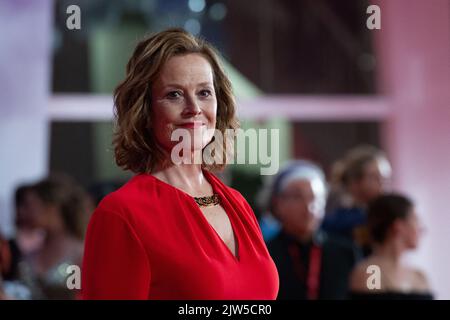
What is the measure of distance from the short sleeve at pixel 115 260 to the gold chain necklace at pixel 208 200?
13 cm

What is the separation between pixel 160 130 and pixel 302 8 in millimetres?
3892

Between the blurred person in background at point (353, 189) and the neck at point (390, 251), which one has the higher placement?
the blurred person in background at point (353, 189)

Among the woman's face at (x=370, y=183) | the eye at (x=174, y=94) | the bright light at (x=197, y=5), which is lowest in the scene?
the woman's face at (x=370, y=183)

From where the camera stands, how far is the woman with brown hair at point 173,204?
3.73 ft

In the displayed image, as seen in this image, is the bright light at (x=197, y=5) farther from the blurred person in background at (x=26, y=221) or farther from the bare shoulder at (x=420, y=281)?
the bare shoulder at (x=420, y=281)

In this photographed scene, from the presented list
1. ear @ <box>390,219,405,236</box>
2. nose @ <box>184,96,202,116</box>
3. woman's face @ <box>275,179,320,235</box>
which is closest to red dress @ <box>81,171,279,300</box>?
nose @ <box>184,96,202,116</box>

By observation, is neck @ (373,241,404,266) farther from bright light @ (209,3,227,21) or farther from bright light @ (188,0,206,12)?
bright light @ (209,3,227,21)

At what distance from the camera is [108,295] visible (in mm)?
1161

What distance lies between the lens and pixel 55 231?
2928 millimetres

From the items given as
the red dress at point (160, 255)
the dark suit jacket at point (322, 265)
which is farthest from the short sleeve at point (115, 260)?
the dark suit jacket at point (322, 265)

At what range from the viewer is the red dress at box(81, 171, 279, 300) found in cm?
113

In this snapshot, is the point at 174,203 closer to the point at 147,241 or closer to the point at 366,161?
the point at 147,241

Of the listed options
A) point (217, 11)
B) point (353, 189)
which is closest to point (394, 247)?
point (353, 189)

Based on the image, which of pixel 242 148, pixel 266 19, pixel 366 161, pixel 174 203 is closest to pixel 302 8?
pixel 266 19
